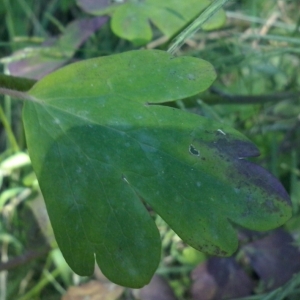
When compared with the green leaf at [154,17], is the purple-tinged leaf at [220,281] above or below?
below

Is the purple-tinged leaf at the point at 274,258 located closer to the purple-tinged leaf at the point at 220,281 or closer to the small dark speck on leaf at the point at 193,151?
the purple-tinged leaf at the point at 220,281

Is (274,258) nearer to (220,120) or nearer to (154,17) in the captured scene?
(220,120)

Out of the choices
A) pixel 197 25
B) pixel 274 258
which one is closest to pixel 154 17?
pixel 197 25

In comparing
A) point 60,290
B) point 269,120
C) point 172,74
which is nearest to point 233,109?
point 269,120

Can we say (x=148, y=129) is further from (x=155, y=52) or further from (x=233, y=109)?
(x=233, y=109)

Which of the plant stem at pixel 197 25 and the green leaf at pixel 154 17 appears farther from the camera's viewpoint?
the green leaf at pixel 154 17

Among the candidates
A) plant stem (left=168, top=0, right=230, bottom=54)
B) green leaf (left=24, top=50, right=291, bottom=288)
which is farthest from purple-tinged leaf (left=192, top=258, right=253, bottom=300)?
plant stem (left=168, top=0, right=230, bottom=54)

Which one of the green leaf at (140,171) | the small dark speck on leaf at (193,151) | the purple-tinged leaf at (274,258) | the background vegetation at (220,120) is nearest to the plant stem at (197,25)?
the green leaf at (140,171)
